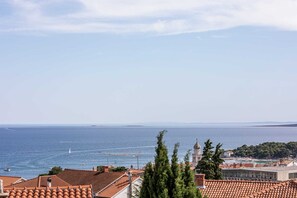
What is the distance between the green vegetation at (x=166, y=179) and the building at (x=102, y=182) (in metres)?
17.2

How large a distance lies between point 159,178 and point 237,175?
94749 mm

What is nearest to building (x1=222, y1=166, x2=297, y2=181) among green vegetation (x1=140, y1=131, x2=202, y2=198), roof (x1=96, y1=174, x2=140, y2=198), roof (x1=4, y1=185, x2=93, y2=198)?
roof (x1=96, y1=174, x2=140, y2=198)

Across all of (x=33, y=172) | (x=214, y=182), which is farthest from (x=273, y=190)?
(x=33, y=172)

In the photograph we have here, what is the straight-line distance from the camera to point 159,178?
53.1ft

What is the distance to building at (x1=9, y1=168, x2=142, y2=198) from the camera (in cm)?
3809

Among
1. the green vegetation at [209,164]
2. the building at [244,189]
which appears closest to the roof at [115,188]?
the building at [244,189]

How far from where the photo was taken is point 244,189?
2923 centimetres

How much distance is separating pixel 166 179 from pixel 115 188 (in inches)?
963

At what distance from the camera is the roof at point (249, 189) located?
2667cm

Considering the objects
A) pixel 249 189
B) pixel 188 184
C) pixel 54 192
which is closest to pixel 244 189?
pixel 249 189

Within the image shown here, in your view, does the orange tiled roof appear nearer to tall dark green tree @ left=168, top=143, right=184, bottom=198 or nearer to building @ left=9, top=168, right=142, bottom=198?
building @ left=9, top=168, right=142, bottom=198

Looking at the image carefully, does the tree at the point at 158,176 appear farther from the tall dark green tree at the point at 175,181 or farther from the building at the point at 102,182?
the building at the point at 102,182

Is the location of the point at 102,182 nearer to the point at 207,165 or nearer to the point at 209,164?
the point at 207,165

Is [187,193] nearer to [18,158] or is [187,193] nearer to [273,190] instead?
[273,190]
